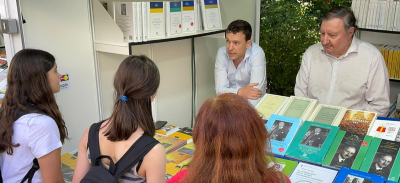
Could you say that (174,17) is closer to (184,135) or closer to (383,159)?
(184,135)

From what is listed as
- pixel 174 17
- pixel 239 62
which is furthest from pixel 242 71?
pixel 174 17

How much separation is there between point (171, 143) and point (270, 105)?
70 centimetres

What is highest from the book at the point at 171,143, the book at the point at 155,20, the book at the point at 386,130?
the book at the point at 155,20

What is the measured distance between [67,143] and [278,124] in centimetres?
166

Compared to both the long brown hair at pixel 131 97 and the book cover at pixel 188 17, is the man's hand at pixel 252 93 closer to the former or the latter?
the book cover at pixel 188 17

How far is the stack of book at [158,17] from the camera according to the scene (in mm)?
2518

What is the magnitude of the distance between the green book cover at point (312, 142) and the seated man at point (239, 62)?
1286 millimetres

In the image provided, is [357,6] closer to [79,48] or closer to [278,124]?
[278,124]

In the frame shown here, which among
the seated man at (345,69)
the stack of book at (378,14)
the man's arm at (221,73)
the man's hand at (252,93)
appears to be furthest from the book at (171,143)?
the stack of book at (378,14)

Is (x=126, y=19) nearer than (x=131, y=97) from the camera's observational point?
No

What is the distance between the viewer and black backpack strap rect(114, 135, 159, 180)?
136cm

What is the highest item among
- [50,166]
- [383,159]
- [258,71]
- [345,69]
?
[345,69]

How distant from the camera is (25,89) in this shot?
1.63 m

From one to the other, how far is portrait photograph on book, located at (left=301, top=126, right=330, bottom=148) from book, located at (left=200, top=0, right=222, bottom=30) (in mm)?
1720
